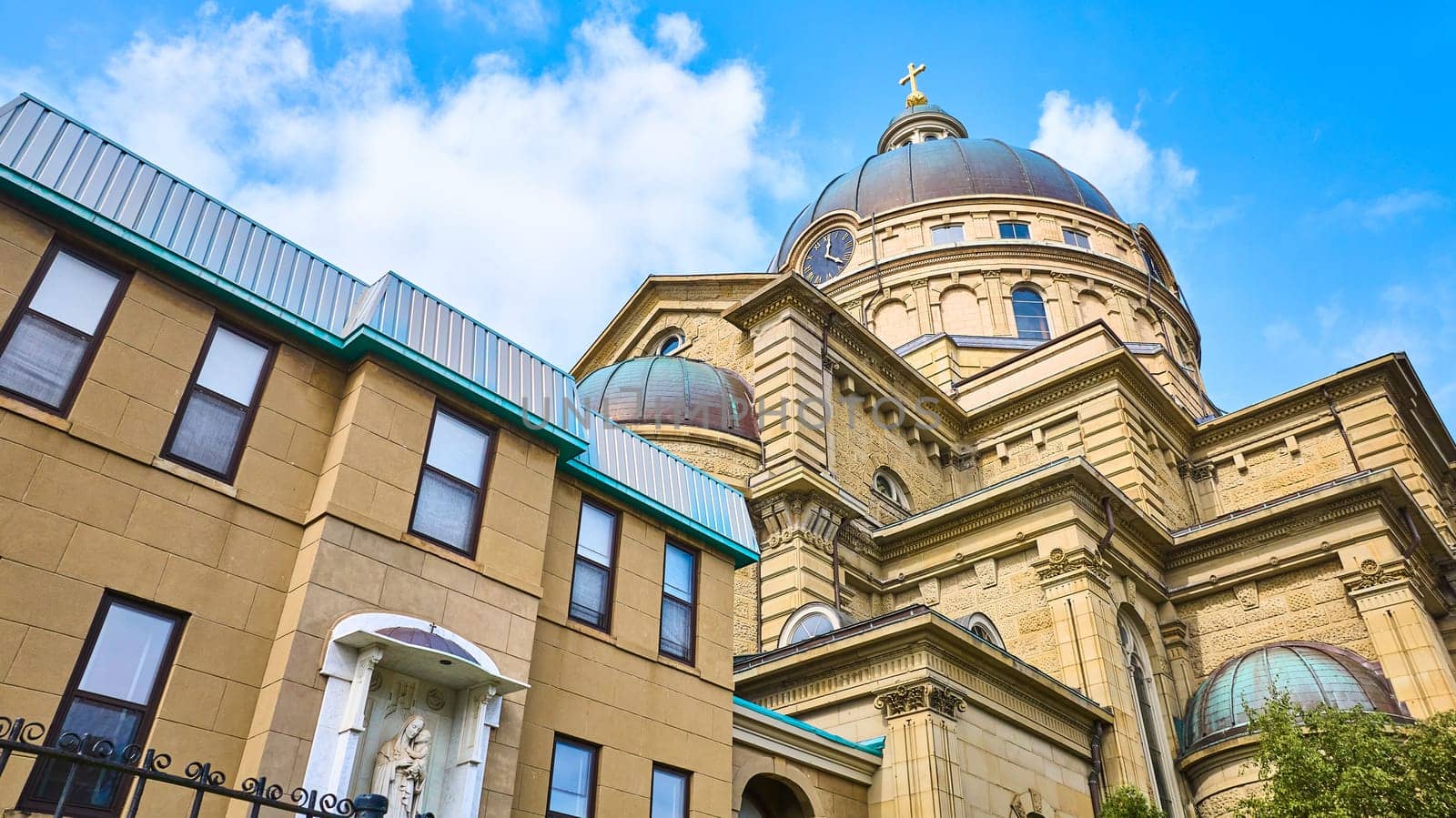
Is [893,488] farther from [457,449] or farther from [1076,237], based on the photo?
[1076,237]

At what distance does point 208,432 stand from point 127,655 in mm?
2141

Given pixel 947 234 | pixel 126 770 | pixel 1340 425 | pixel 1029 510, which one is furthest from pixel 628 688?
pixel 947 234

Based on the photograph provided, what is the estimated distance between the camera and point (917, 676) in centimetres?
1664

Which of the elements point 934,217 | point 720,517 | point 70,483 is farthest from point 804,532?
point 934,217

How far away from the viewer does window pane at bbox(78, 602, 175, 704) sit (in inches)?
320

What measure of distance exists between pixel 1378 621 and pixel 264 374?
2463 cm

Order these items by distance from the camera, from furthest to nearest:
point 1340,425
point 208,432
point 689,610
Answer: point 1340,425
point 689,610
point 208,432

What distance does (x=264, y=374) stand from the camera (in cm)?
1016

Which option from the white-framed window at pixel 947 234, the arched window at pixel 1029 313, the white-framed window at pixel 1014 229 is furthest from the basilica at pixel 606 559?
the white-framed window at pixel 1014 229


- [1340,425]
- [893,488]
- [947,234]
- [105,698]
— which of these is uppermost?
[947,234]

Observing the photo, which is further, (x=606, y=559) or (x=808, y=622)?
(x=808, y=622)

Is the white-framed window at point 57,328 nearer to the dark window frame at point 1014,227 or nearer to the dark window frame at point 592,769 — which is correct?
the dark window frame at point 592,769

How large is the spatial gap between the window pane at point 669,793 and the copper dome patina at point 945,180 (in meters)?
39.8

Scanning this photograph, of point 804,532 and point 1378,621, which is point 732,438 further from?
point 1378,621
